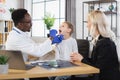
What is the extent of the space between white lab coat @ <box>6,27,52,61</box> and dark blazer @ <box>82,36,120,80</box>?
463 millimetres

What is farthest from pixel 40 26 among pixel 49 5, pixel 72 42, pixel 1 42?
pixel 72 42

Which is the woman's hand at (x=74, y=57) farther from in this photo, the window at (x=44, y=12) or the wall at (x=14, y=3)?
the wall at (x=14, y=3)

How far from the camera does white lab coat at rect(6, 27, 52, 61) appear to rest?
2.05 meters

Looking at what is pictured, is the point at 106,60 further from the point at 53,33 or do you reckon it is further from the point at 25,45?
the point at 25,45

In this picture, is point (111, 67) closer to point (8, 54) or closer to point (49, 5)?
point (8, 54)

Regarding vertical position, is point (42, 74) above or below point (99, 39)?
below

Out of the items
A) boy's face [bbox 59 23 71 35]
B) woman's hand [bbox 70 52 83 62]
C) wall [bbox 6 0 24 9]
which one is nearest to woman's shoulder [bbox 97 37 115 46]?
woman's hand [bbox 70 52 83 62]

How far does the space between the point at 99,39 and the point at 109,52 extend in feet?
0.61

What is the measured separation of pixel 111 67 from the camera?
228 centimetres

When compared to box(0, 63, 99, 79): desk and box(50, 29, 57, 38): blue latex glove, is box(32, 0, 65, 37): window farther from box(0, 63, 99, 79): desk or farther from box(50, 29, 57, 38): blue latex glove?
box(0, 63, 99, 79): desk

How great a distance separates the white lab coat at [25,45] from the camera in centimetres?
205

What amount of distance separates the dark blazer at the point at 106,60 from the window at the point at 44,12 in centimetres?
397

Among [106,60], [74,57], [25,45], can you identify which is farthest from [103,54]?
[25,45]

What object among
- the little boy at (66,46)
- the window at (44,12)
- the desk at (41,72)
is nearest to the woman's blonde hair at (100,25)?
the desk at (41,72)
